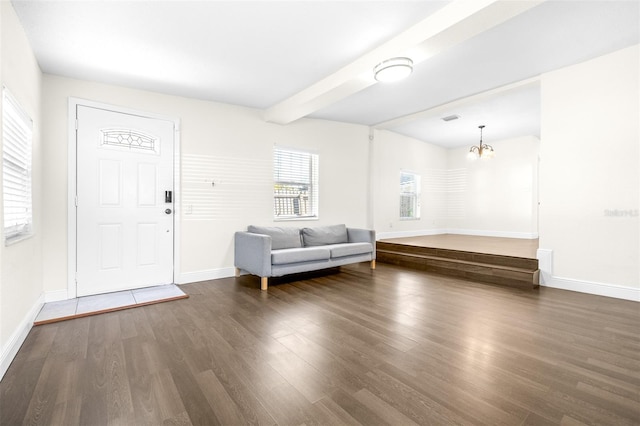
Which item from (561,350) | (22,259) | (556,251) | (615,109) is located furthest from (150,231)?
(615,109)

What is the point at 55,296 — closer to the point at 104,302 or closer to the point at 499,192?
the point at 104,302

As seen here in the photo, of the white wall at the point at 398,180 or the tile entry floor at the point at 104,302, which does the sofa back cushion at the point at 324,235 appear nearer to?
the white wall at the point at 398,180

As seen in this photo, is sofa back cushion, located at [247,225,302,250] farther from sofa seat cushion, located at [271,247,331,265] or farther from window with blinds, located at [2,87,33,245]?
window with blinds, located at [2,87,33,245]

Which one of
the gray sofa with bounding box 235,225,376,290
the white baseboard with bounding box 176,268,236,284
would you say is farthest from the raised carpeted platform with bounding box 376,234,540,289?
the white baseboard with bounding box 176,268,236,284

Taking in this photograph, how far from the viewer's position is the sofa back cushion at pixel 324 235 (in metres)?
4.95

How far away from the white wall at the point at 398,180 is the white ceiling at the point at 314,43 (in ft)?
7.64

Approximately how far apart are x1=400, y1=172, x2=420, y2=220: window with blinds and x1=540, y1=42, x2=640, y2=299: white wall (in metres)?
3.50

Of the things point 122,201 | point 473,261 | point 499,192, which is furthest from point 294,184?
point 499,192

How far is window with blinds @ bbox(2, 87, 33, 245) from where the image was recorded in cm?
213

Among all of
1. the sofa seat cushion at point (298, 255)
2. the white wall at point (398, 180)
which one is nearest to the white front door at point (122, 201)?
the sofa seat cushion at point (298, 255)

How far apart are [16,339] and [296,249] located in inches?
111

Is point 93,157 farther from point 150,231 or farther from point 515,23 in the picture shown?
point 515,23

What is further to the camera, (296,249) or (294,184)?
(294,184)

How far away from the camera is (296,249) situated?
14.0ft
